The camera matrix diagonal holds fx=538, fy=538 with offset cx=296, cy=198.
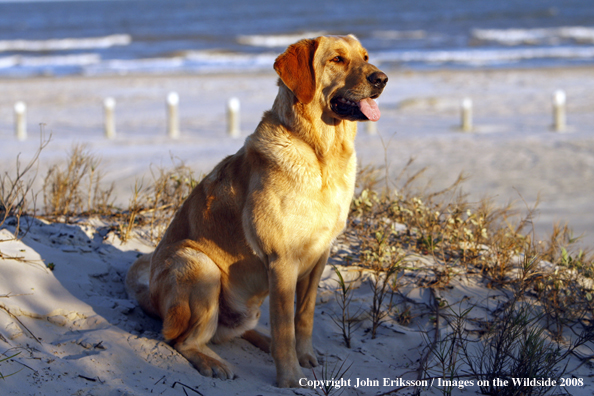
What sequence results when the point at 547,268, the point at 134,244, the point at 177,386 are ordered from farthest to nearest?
the point at 134,244 → the point at 547,268 → the point at 177,386

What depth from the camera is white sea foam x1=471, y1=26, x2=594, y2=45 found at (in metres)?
37.7

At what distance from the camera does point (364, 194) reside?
511 cm

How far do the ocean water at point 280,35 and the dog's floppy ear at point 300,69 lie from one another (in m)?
24.1

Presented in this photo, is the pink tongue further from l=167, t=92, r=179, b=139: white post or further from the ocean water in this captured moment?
the ocean water

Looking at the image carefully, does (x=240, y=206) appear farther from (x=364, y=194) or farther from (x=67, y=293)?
(x=364, y=194)

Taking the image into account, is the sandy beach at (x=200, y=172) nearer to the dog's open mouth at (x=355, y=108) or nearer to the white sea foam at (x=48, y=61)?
the dog's open mouth at (x=355, y=108)

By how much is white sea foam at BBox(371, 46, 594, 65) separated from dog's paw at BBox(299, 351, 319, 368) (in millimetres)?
26753

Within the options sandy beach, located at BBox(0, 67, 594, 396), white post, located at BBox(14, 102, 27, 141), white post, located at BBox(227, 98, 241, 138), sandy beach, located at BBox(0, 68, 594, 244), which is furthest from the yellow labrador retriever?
white post, located at BBox(14, 102, 27, 141)

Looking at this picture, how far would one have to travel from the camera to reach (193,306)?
3.29 m

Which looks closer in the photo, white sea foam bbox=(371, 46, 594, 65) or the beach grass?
the beach grass

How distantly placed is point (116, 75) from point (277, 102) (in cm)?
2359

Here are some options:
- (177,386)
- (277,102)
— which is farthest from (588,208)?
(177,386)

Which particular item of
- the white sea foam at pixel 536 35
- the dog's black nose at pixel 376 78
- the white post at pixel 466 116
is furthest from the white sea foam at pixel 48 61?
the dog's black nose at pixel 376 78

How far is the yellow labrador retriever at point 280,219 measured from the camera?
316 cm
